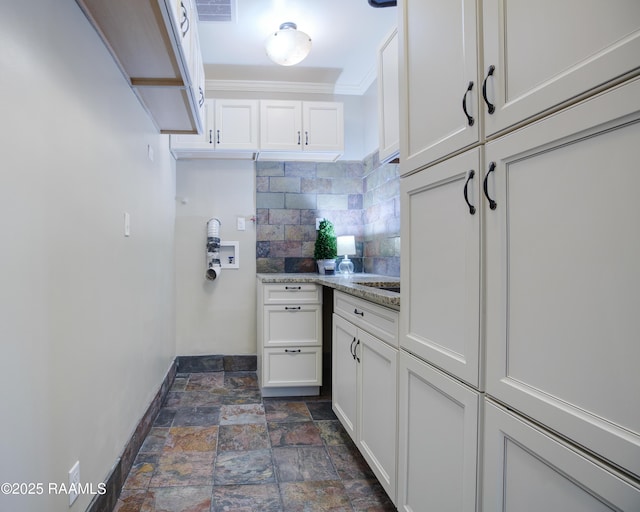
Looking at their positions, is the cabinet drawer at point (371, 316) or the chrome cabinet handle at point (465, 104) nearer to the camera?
the chrome cabinet handle at point (465, 104)

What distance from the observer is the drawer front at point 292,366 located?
2914mm

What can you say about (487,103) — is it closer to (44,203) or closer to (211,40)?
(44,203)

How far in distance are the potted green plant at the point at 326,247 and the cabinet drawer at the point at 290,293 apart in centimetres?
48

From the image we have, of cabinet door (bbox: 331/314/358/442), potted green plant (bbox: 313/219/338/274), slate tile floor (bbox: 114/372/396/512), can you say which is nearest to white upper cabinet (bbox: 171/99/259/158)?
potted green plant (bbox: 313/219/338/274)

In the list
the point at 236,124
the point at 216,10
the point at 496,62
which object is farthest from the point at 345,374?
the point at 216,10

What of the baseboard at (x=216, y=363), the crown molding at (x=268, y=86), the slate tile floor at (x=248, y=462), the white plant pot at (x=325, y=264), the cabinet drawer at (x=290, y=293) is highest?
the crown molding at (x=268, y=86)

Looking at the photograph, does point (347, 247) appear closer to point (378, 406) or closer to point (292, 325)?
point (292, 325)

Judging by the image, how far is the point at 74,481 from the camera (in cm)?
128

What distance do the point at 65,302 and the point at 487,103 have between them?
135cm

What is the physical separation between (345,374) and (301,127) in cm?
213

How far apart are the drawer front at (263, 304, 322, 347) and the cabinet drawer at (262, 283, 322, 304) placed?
45 mm

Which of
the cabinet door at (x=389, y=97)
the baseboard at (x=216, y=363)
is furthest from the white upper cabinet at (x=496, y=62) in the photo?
the baseboard at (x=216, y=363)

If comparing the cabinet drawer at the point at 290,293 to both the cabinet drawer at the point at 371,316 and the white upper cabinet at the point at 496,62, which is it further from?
the white upper cabinet at the point at 496,62

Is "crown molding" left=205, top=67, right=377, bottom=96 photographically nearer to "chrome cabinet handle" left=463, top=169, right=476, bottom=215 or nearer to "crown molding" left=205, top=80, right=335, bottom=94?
"crown molding" left=205, top=80, right=335, bottom=94
